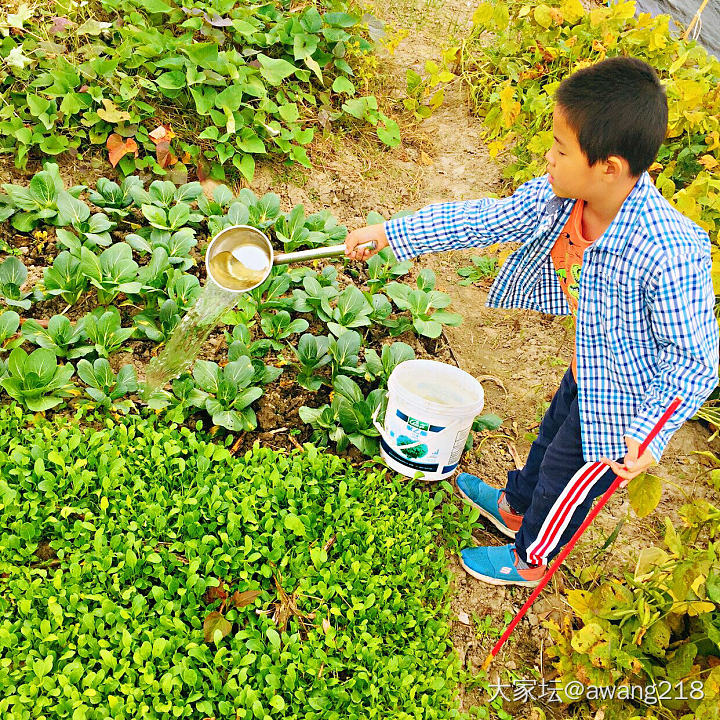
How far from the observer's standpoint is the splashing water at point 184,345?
7.74 feet

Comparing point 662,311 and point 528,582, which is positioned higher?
point 662,311

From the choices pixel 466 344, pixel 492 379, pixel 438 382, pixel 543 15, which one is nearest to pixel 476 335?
pixel 466 344

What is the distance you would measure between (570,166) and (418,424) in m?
0.89

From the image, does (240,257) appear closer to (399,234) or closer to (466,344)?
(399,234)

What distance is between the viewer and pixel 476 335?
9.96 ft

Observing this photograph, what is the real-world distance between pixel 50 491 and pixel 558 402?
1.44 m

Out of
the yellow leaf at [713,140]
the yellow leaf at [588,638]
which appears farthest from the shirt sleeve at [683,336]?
the yellow leaf at [713,140]

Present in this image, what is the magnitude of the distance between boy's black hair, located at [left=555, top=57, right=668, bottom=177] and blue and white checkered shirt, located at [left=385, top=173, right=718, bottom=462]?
4.2 inches

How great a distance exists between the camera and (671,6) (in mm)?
4816

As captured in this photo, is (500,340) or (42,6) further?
(42,6)

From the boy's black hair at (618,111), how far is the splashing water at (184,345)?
124cm

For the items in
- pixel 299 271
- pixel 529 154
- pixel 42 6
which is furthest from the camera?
pixel 529 154

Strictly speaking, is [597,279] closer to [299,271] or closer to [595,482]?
[595,482]

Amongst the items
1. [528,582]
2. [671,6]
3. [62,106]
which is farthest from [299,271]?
[671,6]
